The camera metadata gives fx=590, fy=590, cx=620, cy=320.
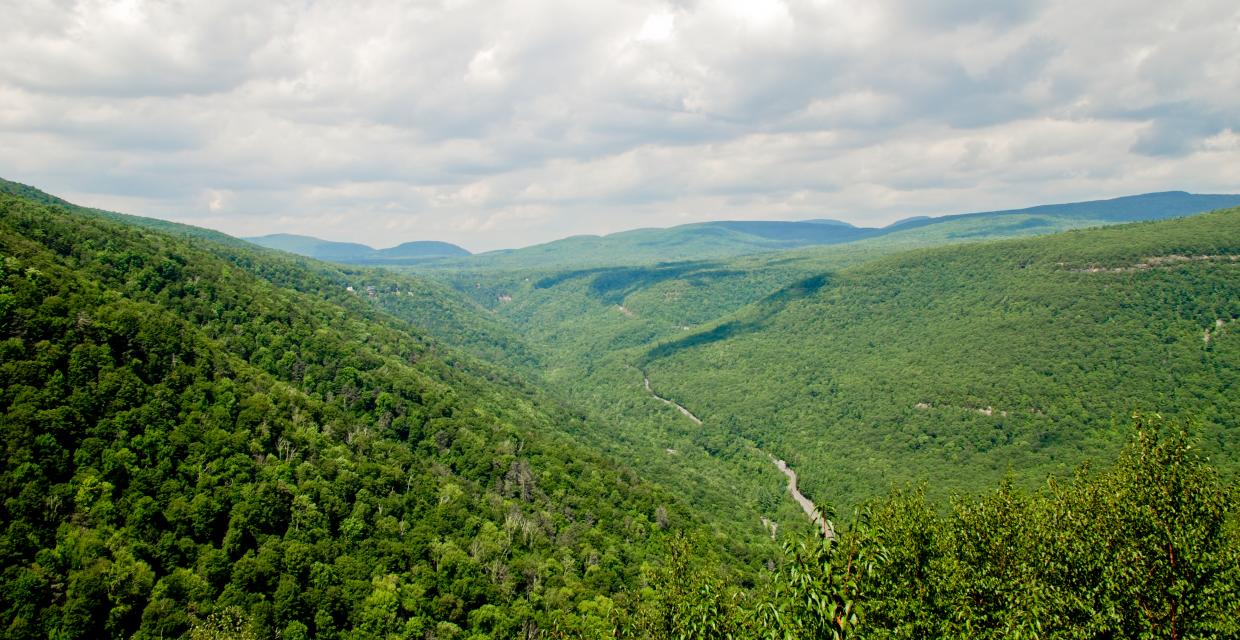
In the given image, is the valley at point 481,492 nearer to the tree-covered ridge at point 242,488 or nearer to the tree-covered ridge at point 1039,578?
the tree-covered ridge at point 1039,578

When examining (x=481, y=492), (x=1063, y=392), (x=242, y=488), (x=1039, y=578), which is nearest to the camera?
(x=1039, y=578)

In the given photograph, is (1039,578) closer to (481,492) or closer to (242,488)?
(242,488)

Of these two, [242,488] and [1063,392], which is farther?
[1063,392]

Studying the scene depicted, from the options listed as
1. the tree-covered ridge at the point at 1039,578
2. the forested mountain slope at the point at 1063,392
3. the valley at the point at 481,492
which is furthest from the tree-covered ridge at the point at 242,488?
the forested mountain slope at the point at 1063,392

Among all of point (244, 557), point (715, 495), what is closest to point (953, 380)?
point (715, 495)

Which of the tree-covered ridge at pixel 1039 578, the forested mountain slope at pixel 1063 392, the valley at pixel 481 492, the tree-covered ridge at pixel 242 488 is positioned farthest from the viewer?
the forested mountain slope at pixel 1063 392

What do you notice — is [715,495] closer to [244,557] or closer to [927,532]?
[244,557]

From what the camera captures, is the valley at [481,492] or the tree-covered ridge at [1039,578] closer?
the tree-covered ridge at [1039,578]

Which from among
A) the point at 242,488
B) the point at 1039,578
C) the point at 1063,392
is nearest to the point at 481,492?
the point at 242,488
